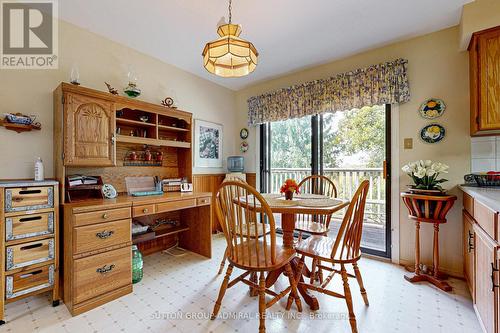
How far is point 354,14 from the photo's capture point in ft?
6.65

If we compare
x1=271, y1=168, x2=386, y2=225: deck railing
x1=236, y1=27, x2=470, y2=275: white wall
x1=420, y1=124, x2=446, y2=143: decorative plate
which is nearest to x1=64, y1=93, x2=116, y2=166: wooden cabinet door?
x1=271, y1=168, x2=386, y2=225: deck railing

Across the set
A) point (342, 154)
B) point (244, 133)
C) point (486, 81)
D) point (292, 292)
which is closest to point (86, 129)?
point (292, 292)

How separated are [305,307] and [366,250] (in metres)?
1.48

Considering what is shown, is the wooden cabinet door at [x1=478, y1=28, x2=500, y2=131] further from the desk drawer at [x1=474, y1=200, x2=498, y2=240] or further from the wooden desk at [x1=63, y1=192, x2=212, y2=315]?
the wooden desk at [x1=63, y1=192, x2=212, y2=315]

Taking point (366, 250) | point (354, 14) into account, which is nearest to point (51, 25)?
point (354, 14)

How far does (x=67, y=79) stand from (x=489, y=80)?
3882 mm

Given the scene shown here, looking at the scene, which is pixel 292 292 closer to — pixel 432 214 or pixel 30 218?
pixel 432 214

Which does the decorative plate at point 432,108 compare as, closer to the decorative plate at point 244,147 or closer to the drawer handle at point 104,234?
the decorative plate at point 244,147

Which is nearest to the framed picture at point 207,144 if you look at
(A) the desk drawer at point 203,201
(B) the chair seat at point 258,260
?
(A) the desk drawer at point 203,201

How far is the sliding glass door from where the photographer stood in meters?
2.73

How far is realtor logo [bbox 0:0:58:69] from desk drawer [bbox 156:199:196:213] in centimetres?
169

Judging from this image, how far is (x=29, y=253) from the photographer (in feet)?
5.28

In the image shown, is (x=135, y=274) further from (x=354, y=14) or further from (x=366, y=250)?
(x=354, y=14)

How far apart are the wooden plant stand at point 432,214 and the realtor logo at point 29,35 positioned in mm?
3698
